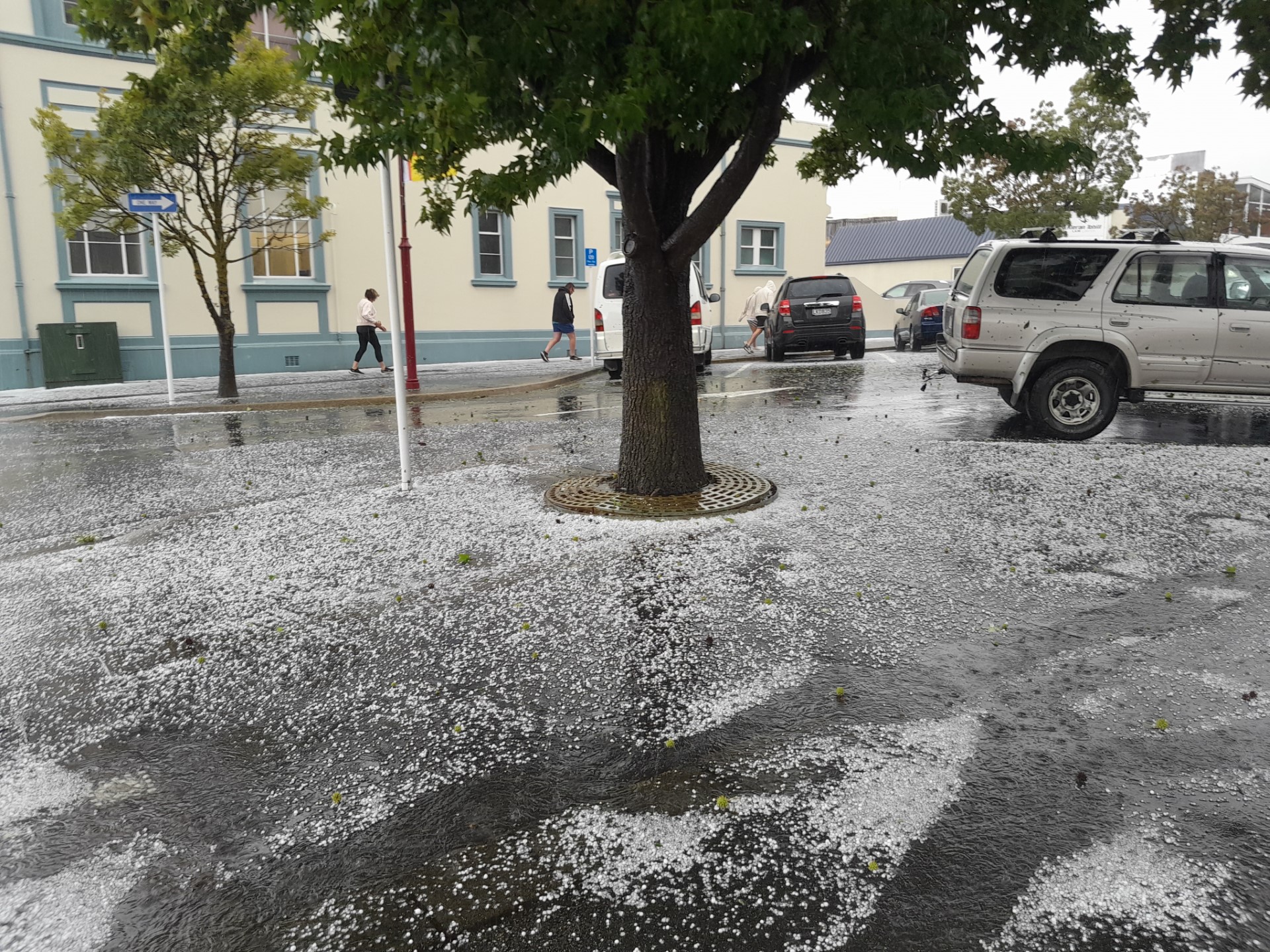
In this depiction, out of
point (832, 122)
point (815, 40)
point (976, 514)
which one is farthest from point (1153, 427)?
point (815, 40)

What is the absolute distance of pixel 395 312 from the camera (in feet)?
24.4

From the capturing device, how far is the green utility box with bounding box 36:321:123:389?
749 inches

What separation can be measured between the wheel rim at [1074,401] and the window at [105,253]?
57.8 ft

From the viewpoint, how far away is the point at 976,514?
6914 millimetres

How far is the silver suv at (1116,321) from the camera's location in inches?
379

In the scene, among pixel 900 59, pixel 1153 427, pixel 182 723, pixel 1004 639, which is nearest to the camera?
pixel 182 723

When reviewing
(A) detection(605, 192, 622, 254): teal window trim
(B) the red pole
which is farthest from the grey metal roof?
(B) the red pole

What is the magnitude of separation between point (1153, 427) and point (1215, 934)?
9.53m

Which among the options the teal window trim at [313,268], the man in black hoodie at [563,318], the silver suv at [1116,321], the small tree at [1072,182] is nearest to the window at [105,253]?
the teal window trim at [313,268]

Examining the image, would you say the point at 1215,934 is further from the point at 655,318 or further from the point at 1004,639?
the point at 655,318

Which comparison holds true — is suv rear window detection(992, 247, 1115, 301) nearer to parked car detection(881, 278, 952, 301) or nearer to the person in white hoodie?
the person in white hoodie

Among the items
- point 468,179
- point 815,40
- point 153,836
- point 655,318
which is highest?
point 815,40

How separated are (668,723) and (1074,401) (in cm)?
771

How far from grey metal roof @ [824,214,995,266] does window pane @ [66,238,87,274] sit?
A: 4886 centimetres
